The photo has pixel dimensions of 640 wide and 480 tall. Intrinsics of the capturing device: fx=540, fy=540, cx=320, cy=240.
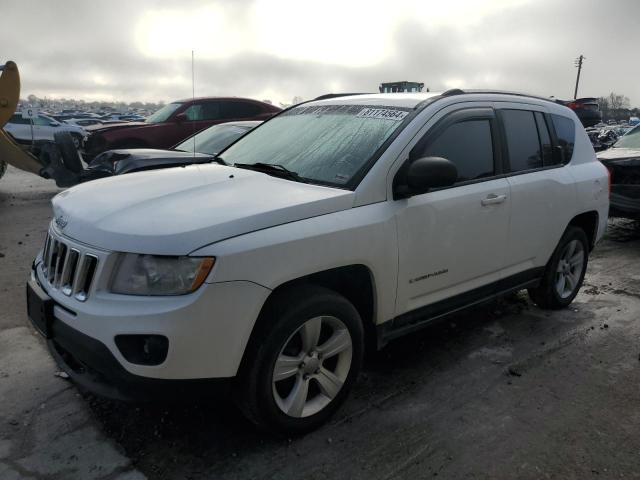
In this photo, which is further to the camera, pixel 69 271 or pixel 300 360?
pixel 300 360

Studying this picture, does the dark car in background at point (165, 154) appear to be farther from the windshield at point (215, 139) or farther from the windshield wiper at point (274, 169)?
the windshield wiper at point (274, 169)

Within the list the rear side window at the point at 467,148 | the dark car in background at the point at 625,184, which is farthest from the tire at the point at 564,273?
the dark car in background at the point at 625,184

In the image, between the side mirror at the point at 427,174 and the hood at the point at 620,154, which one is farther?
the hood at the point at 620,154

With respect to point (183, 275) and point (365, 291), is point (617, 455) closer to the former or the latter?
point (365, 291)

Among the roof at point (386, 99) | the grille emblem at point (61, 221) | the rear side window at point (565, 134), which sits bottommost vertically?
the grille emblem at point (61, 221)

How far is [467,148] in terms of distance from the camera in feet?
12.0

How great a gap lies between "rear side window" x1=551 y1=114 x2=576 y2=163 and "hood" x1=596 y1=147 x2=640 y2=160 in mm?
3322

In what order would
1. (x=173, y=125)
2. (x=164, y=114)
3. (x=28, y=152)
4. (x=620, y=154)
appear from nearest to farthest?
(x=620, y=154) → (x=28, y=152) → (x=173, y=125) → (x=164, y=114)

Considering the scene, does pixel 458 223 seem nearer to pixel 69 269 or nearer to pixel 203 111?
pixel 69 269

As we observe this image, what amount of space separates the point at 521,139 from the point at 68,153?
6913mm

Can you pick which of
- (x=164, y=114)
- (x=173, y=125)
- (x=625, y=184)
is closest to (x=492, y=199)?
(x=625, y=184)

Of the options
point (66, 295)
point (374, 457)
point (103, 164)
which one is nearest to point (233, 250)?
point (66, 295)

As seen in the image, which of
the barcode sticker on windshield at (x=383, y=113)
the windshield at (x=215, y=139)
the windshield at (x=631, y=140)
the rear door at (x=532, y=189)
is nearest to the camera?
the barcode sticker on windshield at (x=383, y=113)

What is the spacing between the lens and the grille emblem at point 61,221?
2.82m
